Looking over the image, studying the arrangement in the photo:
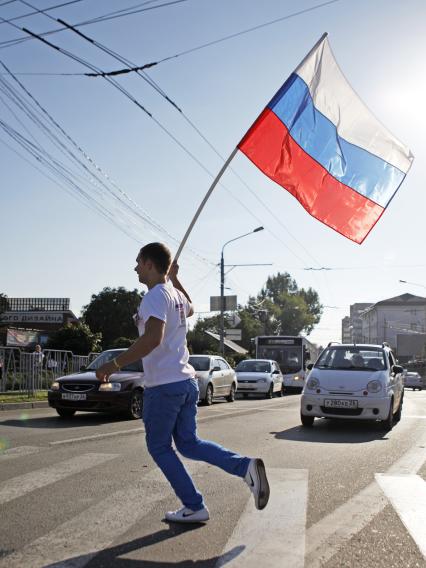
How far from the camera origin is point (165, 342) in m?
4.29

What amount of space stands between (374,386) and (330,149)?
4.36 metres

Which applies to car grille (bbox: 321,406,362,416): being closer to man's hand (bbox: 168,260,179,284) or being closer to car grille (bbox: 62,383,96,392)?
car grille (bbox: 62,383,96,392)

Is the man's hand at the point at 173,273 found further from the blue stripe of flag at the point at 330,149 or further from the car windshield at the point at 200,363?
the car windshield at the point at 200,363

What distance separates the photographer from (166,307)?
13.7ft

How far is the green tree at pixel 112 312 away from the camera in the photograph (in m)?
62.9

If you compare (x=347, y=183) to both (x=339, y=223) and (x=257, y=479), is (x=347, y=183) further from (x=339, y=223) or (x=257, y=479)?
(x=257, y=479)

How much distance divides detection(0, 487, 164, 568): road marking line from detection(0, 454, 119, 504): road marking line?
795 mm

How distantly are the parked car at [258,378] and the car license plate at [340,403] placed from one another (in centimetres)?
1356

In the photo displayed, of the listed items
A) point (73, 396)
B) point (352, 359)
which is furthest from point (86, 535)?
point (352, 359)

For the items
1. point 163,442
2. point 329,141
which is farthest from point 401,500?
point 329,141

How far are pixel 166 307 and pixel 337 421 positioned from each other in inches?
361

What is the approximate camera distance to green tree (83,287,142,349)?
62906mm

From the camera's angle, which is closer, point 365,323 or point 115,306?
point 115,306

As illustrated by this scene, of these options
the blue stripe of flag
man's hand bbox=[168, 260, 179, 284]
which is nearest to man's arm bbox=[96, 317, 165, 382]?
man's hand bbox=[168, 260, 179, 284]
